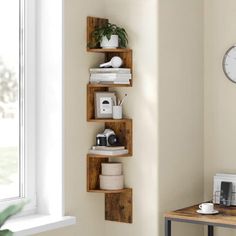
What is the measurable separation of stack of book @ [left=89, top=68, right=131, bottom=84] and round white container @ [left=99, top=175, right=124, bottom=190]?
567 mm

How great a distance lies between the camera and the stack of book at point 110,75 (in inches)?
137

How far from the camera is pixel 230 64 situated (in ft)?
12.5

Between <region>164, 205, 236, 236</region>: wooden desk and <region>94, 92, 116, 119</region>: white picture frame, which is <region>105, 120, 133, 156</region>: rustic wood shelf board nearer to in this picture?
<region>94, 92, 116, 119</region>: white picture frame

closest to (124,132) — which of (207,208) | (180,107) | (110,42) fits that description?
(180,107)

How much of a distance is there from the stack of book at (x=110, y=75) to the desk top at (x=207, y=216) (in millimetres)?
824

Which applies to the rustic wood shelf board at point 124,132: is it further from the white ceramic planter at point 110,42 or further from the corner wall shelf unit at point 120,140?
the white ceramic planter at point 110,42

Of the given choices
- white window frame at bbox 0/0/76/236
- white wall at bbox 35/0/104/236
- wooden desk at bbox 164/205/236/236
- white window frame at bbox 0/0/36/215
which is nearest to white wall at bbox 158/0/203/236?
wooden desk at bbox 164/205/236/236

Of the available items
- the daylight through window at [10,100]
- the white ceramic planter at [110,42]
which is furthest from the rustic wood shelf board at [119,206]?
the white ceramic planter at [110,42]

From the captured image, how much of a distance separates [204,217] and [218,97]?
90cm

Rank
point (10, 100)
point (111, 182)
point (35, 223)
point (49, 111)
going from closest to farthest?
point (35, 223) → point (10, 100) → point (49, 111) → point (111, 182)

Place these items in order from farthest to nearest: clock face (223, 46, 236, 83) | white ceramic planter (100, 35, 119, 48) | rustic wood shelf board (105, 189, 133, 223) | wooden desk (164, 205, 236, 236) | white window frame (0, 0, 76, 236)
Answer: clock face (223, 46, 236, 83) → rustic wood shelf board (105, 189, 133, 223) → white ceramic planter (100, 35, 119, 48) → white window frame (0, 0, 76, 236) → wooden desk (164, 205, 236, 236)

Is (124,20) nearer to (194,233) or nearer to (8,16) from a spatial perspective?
(8,16)

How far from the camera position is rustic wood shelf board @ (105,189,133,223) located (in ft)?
11.8

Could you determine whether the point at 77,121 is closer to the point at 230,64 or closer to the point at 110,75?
the point at 110,75
